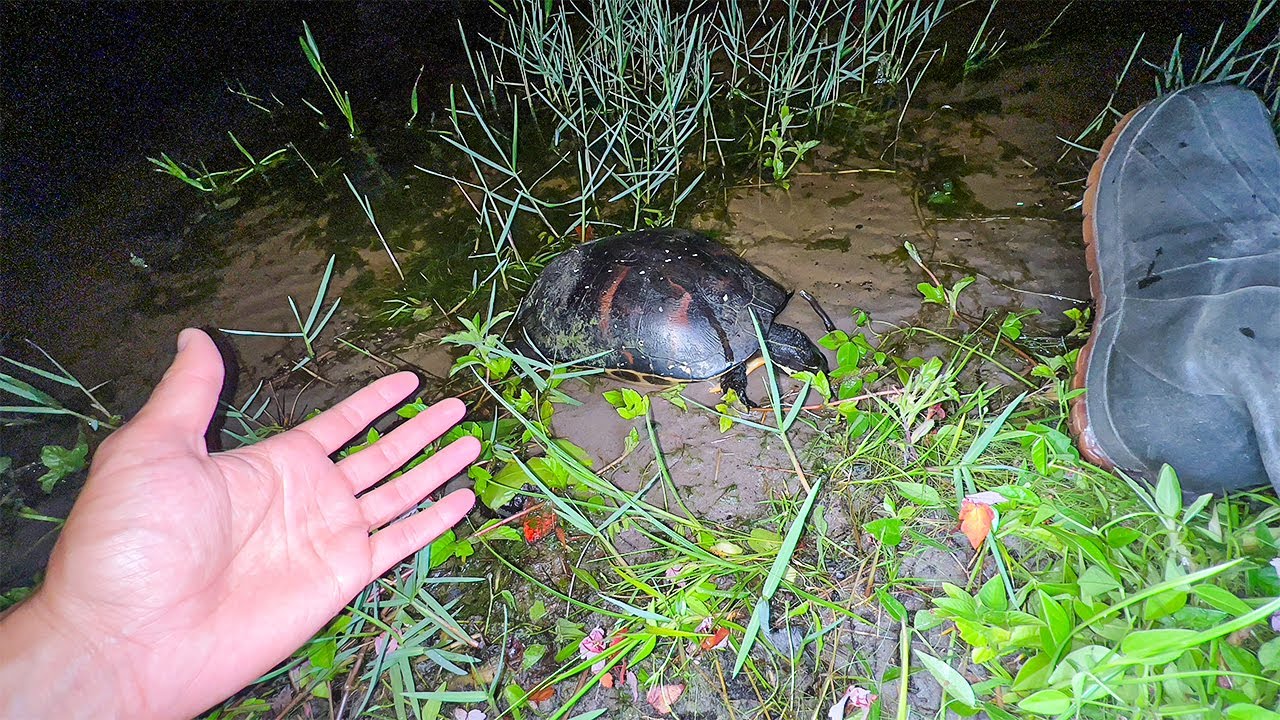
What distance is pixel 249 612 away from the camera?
4.83ft

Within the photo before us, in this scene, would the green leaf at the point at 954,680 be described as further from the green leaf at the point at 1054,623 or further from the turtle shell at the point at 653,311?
the turtle shell at the point at 653,311

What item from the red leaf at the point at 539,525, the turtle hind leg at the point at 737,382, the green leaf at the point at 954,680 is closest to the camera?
the green leaf at the point at 954,680

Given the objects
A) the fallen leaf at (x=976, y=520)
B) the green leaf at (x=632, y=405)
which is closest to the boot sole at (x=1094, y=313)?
the fallen leaf at (x=976, y=520)

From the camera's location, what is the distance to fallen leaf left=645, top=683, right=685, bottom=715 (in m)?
1.48

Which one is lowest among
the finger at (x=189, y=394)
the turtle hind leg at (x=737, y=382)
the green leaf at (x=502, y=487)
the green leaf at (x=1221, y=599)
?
the turtle hind leg at (x=737, y=382)

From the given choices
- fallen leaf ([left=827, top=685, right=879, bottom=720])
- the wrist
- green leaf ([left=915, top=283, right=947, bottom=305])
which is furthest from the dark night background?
fallen leaf ([left=827, top=685, right=879, bottom=720])

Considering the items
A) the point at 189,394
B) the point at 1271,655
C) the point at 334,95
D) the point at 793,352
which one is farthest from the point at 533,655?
the point at 334,95

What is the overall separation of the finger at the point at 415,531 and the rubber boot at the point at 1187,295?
1.84 meters

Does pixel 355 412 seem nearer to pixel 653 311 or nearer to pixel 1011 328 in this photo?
pixel 653 311

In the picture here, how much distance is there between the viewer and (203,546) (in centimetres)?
140

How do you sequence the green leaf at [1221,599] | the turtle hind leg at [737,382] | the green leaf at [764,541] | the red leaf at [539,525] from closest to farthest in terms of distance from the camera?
the green leaf at [1221,599] → the green leaf at [764,541] → the red leaf at [539,525] → the turtle hind leg at [737,382]

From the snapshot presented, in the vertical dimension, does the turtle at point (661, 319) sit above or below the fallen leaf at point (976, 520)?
above

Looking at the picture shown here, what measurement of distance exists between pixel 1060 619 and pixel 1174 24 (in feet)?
12.2

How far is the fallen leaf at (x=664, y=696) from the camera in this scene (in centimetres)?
148
